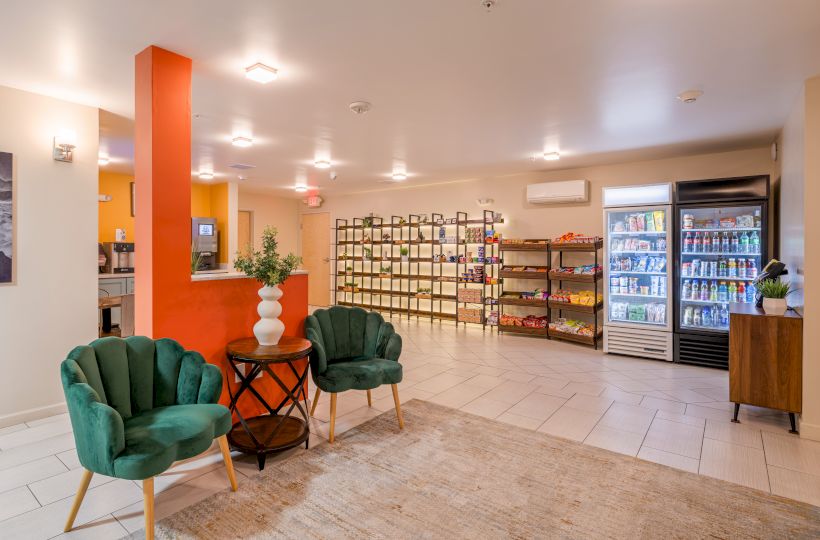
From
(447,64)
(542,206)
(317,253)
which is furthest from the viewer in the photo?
(317,253)

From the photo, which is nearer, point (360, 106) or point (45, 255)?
point (45, 255)

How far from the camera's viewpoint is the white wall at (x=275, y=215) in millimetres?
9477

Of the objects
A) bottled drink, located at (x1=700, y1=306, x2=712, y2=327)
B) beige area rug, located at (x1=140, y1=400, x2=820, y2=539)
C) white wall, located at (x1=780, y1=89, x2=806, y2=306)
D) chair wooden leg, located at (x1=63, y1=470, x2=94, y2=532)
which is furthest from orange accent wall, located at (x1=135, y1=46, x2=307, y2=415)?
bottled drink, located at (x1=700, y1=306, x2=712, y2=327)

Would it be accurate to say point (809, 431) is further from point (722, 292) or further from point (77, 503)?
point (77, 503)

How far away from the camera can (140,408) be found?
237 cm

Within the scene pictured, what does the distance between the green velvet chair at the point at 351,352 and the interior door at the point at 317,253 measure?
21.8 feet

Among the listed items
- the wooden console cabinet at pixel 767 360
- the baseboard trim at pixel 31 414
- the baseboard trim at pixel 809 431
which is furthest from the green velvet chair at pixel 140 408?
the baseboard trim at pixel 809 431

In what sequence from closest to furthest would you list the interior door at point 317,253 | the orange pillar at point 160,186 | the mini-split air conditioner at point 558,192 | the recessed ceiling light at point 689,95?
the orange pillar at point 160,186 < the recessed ceiling light at point 689,95 < the mini-split air conditioner at point 558,192 < the interior door at point 317,253

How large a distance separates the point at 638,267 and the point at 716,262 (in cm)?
85

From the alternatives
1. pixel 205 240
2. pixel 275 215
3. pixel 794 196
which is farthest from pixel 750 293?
pixel 275 215

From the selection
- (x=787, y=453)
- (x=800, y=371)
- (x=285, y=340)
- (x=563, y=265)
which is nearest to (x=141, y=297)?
(x=285, y=340)

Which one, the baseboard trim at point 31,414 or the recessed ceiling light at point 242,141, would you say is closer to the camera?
the baseboard trim at point 31,414

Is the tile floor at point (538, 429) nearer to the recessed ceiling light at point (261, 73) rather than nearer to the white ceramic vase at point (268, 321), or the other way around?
the white ceramic vase at point (268, 321)

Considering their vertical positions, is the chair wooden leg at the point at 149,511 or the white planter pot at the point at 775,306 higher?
the white planter pot at the point at 775,306
